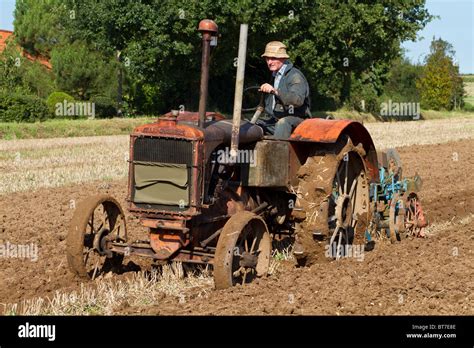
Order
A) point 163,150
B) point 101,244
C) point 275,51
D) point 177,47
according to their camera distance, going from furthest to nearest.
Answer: point 177,47
point 275,51
point 101,244
point 163,150

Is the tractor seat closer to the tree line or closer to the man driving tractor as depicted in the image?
the man driving tractor

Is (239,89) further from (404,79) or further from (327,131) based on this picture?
(404,79)

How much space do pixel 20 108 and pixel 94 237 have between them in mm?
21343

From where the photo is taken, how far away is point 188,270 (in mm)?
7773

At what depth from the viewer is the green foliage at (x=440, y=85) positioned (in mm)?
57719

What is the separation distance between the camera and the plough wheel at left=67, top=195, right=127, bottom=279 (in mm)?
7105

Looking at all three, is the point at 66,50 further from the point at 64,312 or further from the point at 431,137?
the point at 64,312

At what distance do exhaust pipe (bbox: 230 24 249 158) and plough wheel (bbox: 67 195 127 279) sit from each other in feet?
4.61

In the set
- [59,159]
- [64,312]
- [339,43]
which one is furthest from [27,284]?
[339,43]

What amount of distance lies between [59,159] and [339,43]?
21698 mm

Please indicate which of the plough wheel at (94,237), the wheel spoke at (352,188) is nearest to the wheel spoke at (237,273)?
the plough wheel at (94,237)

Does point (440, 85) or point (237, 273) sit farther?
point (440, 85)

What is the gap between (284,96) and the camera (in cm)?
784

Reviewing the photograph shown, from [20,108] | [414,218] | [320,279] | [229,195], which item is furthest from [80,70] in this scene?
[320,279]
